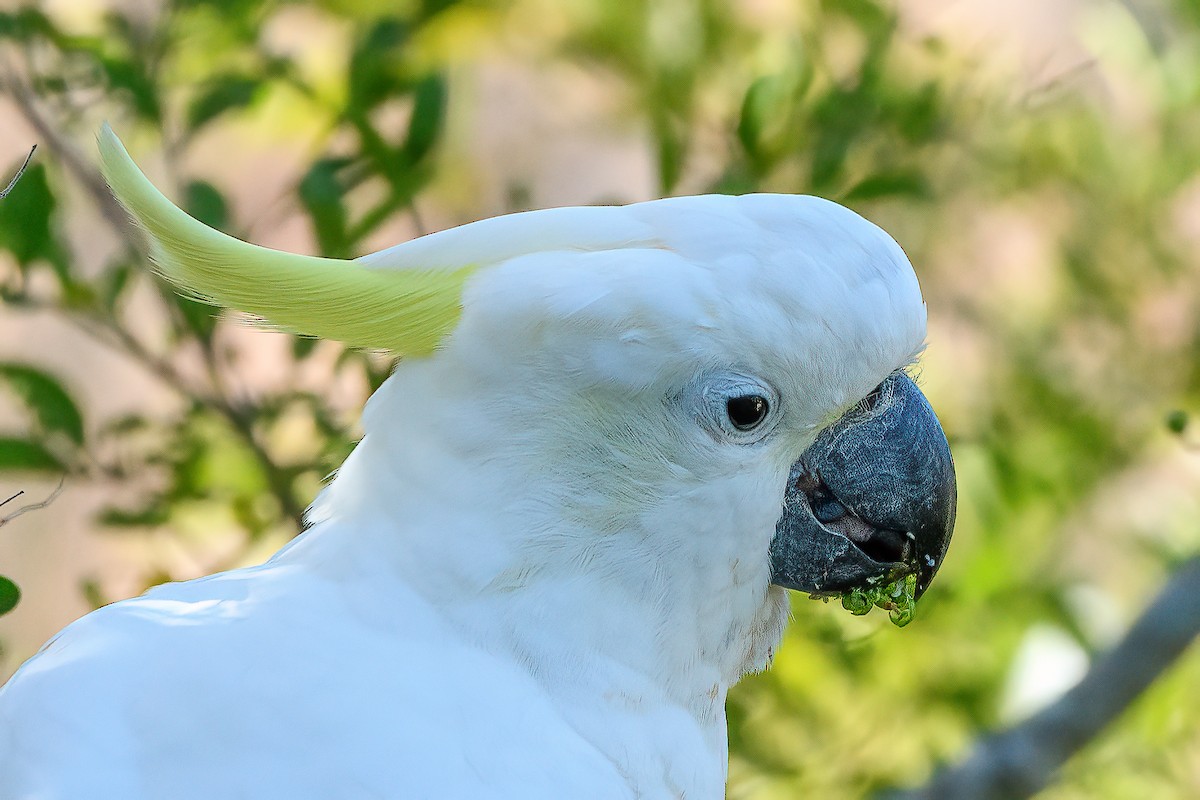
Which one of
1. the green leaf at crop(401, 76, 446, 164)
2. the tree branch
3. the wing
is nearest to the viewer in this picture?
the wing

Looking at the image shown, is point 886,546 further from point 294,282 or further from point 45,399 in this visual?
point 45,399

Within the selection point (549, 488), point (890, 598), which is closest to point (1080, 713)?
point (890, 598)

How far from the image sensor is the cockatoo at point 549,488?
1154mm

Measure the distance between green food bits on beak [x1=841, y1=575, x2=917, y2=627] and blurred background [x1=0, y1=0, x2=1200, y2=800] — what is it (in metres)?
0.40

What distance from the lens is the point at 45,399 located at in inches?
66.2

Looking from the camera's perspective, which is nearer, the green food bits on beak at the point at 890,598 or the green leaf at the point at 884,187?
the green food bits on beak at the point at 890,598

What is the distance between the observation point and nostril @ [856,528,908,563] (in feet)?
4.52

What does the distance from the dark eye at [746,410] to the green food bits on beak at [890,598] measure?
0.26 meters

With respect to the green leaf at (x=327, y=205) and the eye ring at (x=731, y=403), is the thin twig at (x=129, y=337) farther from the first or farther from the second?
the eye ring at (x=731, y=403)

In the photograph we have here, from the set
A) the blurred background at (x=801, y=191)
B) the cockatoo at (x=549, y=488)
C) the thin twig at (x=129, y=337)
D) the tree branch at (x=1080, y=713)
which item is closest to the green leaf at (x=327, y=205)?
the blurred background at (x=801, y=191)

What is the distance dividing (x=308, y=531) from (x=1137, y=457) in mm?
1785

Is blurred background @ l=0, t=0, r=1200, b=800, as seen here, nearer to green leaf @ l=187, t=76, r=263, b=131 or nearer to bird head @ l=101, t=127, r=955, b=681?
green leaf @ l=187, t=76, r=263, b=131

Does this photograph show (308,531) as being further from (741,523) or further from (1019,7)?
(1019,7)

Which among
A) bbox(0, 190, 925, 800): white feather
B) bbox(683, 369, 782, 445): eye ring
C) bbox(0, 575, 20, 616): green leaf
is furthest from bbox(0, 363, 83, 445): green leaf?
bbox(683, 369, 782, 445): eye ring
